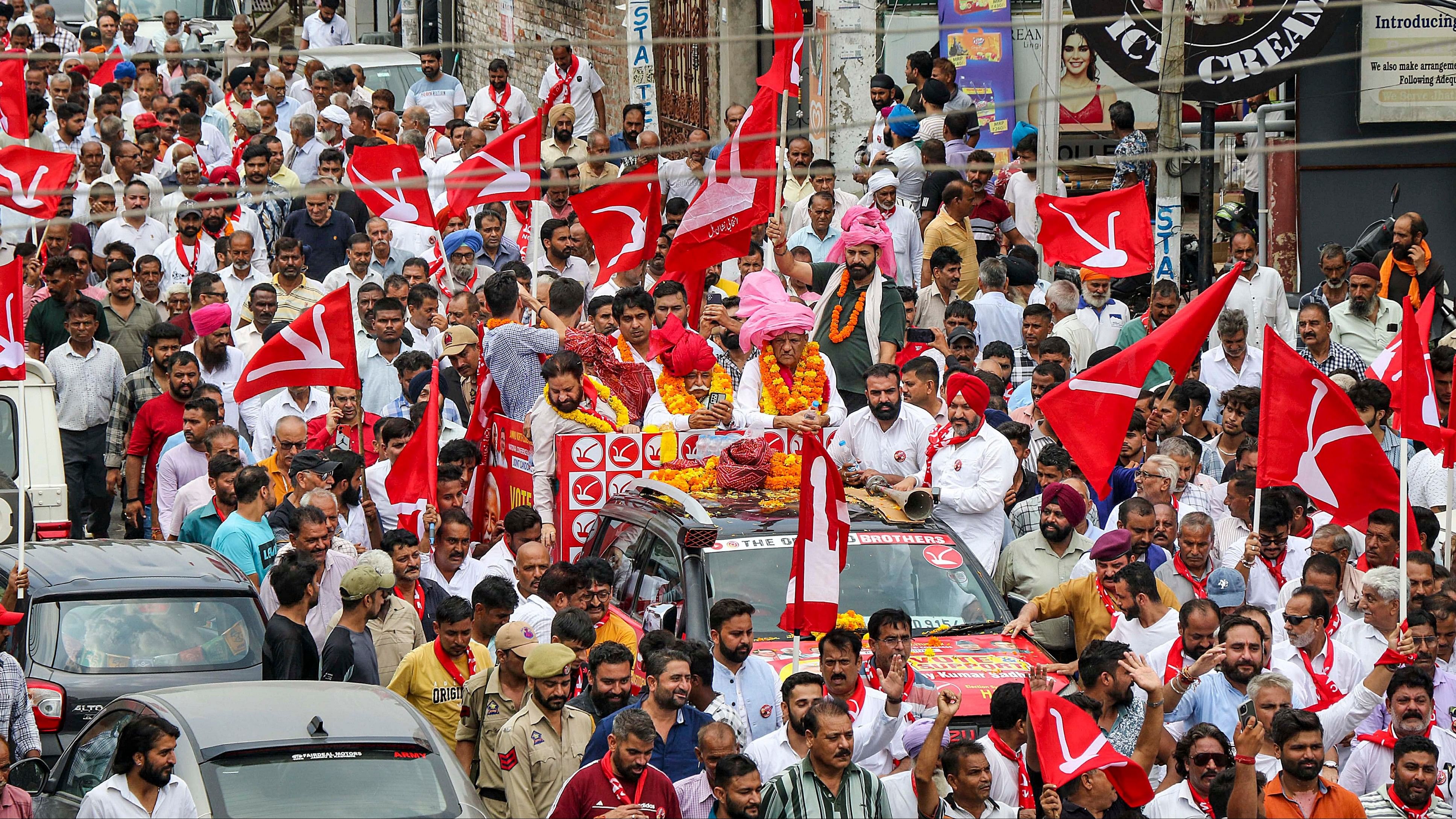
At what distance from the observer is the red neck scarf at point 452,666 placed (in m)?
9.49

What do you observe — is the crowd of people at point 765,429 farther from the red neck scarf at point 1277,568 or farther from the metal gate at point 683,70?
the metal gate at point 683,70

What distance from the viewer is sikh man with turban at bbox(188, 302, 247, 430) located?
14.4m

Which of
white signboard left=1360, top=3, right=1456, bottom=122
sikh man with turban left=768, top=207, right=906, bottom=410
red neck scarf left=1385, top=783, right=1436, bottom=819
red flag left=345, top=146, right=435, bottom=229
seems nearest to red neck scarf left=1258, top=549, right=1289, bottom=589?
red neck scarf left=1385, top=783, right=1436, bottom=819

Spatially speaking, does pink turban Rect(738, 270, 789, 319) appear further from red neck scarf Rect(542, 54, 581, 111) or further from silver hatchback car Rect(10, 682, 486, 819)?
red neck scarf Rect(542, 54, 581, 111)

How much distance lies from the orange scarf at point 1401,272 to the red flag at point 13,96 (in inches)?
480

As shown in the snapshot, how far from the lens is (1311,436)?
1039 cm

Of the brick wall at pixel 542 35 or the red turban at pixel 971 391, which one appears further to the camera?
the brick wall at pixel 542 35

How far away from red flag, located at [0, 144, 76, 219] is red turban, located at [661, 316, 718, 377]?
6.74 metres

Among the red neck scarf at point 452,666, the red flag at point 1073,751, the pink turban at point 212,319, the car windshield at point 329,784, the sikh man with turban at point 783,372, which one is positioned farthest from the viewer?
the pink turban at point 212,319

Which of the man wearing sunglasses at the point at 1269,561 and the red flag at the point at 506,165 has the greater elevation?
the red flag at the point at 506,165

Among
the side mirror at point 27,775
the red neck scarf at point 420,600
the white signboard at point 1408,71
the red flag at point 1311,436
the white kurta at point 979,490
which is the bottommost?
the side mirror at point 27,775

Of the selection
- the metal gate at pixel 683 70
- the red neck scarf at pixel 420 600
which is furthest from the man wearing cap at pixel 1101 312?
the metal gate at pixel 683 70

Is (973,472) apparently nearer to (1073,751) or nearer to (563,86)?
(1073,751)

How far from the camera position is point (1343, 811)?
26.5ft
